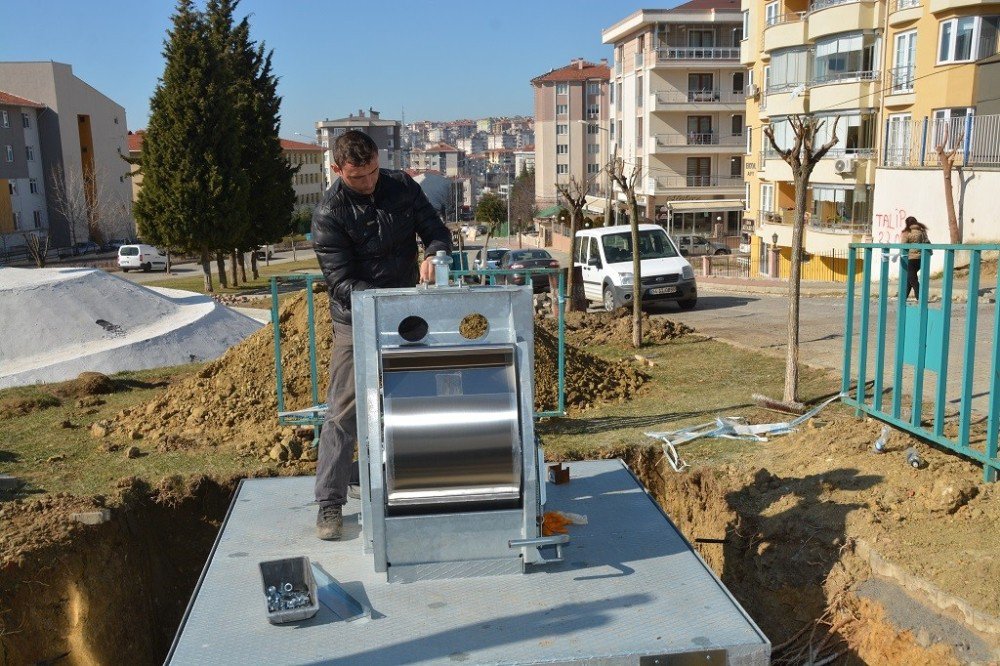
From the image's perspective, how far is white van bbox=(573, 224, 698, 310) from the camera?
19141 mm

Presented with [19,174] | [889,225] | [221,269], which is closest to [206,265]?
[221,269]

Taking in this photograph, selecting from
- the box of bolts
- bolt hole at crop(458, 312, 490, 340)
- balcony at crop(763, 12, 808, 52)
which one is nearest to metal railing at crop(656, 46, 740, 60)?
balcony at crop(763, 12, 808, 52)

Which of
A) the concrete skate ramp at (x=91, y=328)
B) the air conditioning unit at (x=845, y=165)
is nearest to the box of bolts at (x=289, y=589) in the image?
the concrete skate ramp at (x=91, y=328)

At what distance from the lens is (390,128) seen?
13825cm

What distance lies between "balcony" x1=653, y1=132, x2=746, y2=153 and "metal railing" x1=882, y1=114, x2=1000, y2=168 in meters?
23.7

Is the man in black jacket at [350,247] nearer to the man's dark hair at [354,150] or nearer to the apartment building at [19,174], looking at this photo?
the man's dark hair at [354,150]

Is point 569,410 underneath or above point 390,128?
underneath

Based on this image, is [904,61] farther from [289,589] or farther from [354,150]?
[289,589]

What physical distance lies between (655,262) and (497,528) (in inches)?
623

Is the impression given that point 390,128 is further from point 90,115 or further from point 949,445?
point 949,445

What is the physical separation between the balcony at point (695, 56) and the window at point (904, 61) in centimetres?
2348

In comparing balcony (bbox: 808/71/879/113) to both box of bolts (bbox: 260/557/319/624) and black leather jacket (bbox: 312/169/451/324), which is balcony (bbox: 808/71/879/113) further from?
box of bolts (bbox: 260/557/319/624)

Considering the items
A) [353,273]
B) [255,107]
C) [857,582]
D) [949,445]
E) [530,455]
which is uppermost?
[255,107]

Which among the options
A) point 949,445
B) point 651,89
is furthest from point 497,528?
point 651,89
